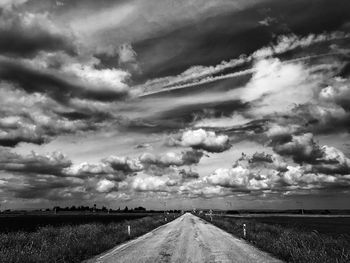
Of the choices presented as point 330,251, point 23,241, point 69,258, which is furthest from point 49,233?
point 330,251

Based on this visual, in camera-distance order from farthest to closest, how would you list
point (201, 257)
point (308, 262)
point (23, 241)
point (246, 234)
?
point (246, 234) → point (23, 241) → point (201, 257) → point (308, 262)

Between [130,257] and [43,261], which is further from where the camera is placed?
[130,257]

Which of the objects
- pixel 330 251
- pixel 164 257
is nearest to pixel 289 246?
pixel 330 251

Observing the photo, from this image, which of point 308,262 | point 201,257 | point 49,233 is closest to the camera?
point 308,262

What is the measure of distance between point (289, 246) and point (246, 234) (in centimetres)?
1149

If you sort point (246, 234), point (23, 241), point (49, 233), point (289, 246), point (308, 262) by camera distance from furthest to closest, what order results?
point (246, 234), point (49, 233), point (23, 241), point (289, 246), point (308, 262)

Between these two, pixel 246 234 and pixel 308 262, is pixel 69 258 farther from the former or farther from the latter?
pixel 246 234

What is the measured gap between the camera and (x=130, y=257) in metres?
15.6

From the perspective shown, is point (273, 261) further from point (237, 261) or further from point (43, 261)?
point (43, 261)

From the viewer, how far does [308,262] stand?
12.7 metres

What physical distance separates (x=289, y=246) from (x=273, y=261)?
10.7ft

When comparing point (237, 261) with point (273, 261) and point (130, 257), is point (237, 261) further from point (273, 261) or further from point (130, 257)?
point (130, 257)

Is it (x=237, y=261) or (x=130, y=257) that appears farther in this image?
(x=130, y=257)

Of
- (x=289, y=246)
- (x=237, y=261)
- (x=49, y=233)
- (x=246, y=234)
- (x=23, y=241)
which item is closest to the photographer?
(x=237, y=261)
